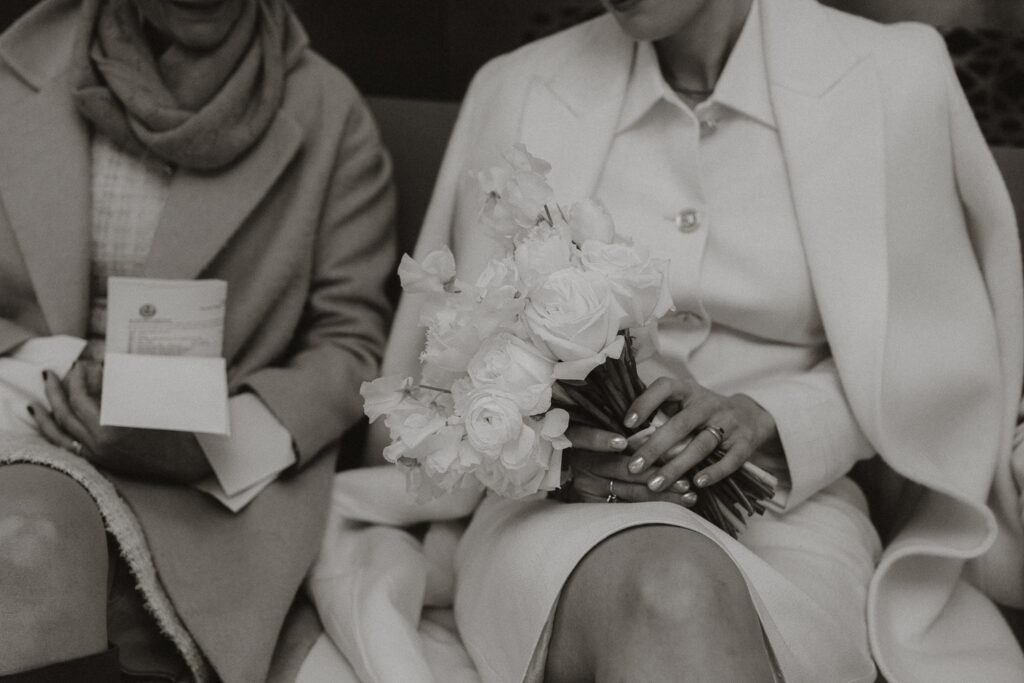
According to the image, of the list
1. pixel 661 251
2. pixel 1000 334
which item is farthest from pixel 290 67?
pixel 1000 334

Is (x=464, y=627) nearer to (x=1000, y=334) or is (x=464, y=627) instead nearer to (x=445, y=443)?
(x=445, y=443)

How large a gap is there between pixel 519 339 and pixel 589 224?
14cm

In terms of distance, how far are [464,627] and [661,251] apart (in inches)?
21.3

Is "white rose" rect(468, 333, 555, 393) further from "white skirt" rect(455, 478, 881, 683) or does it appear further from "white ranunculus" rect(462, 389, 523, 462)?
"white skirt" rect(455, 478, 881, 683)

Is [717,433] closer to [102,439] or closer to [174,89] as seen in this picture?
[102,439]

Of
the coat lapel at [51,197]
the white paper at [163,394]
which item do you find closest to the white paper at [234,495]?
the white paper at [163,394]

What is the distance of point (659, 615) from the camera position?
1001mm

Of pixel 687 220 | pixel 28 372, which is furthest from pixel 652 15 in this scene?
pixel 28 372

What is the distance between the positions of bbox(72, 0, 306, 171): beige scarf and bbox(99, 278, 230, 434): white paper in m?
0.26

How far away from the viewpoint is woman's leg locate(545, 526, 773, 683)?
0.98 metres

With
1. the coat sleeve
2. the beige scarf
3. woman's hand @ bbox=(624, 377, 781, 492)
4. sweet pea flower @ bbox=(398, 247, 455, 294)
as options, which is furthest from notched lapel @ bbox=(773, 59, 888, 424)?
the beige scarf

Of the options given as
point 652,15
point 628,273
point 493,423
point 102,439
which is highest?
point 652,15

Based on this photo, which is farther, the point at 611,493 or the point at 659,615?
the point at 611,493

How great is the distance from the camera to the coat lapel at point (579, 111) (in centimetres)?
150
